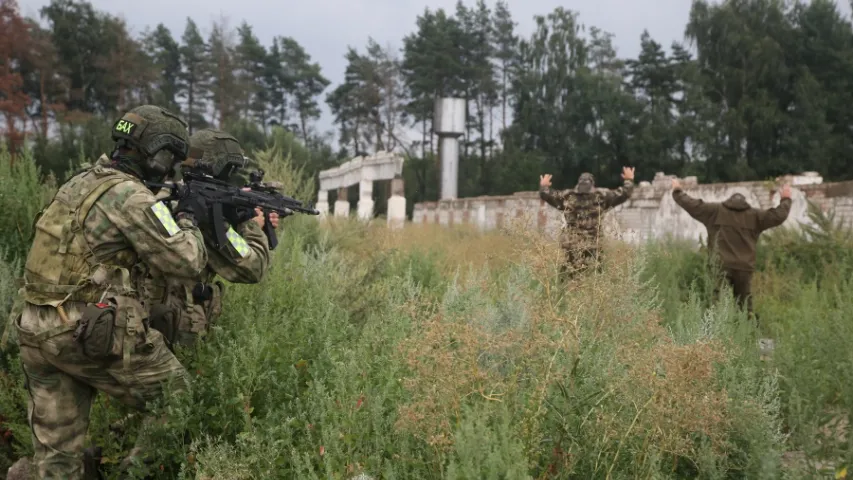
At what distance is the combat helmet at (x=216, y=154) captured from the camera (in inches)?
164

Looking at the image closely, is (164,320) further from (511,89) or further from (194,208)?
(511,89)

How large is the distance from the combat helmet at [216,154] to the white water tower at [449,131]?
81.9 feet

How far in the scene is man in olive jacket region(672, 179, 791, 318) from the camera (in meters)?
7.69

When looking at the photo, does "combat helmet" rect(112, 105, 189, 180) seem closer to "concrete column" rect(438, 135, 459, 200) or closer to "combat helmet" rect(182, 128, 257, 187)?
"combat helmet" rect(182, 128, 257, 187)

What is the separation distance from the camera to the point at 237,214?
412 cm

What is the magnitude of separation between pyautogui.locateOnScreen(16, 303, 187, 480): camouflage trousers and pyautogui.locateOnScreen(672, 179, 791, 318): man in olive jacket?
229 inches

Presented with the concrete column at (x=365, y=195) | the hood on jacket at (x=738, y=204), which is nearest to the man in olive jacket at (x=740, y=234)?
the hood on jacket at (x=738, y=204)

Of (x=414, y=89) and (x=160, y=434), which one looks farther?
(x=414, y=89)

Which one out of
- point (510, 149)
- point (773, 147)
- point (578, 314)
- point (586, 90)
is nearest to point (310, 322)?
point (578, 314)

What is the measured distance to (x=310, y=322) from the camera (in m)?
4.12

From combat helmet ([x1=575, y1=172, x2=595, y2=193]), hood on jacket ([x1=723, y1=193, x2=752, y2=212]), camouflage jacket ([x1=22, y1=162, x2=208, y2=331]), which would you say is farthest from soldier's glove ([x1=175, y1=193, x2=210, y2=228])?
hood on jacket ([x1=723, y1=193, x2=752, y2=212])

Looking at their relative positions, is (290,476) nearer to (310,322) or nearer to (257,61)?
(310,322)

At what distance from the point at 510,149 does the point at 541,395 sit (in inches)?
1809

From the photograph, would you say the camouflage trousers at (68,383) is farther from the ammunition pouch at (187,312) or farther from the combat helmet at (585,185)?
the combat helmet at (585,185)
